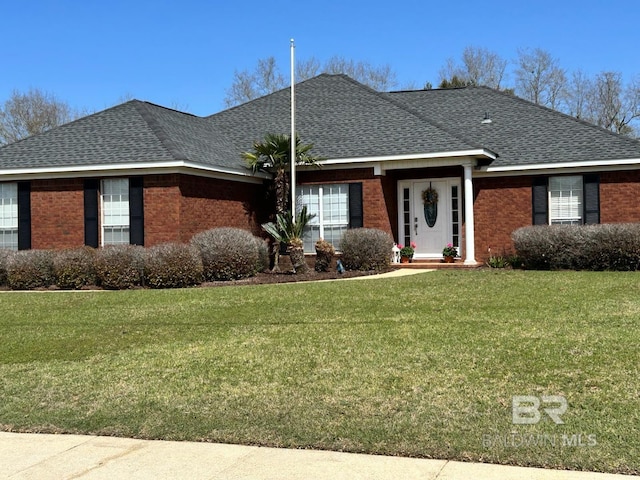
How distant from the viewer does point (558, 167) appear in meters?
19.7

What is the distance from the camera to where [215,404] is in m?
6.81

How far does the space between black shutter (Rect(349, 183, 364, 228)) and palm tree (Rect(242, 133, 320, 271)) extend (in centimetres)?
132

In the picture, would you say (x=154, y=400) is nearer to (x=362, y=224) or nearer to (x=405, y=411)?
(x=405, y=411)

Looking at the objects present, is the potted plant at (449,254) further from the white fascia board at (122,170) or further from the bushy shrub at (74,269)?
the bushy shrub at (74,269)

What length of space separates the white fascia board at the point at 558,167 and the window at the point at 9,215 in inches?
491

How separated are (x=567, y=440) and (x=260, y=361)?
3719mm

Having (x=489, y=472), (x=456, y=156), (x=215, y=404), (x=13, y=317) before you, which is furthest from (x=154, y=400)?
(x=456, y=156)

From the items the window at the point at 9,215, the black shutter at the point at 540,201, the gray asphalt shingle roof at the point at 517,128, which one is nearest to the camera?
the gray asphalt shingle roof at the point at 517,128

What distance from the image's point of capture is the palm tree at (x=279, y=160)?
2025 centimetres

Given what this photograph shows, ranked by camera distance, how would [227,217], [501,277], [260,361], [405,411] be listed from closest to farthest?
1. [405,411]
2. [260,361]
3. [501,277]
4. [227,217]

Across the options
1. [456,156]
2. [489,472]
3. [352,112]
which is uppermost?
[352,112]

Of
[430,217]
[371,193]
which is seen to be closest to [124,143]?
[371,193]
